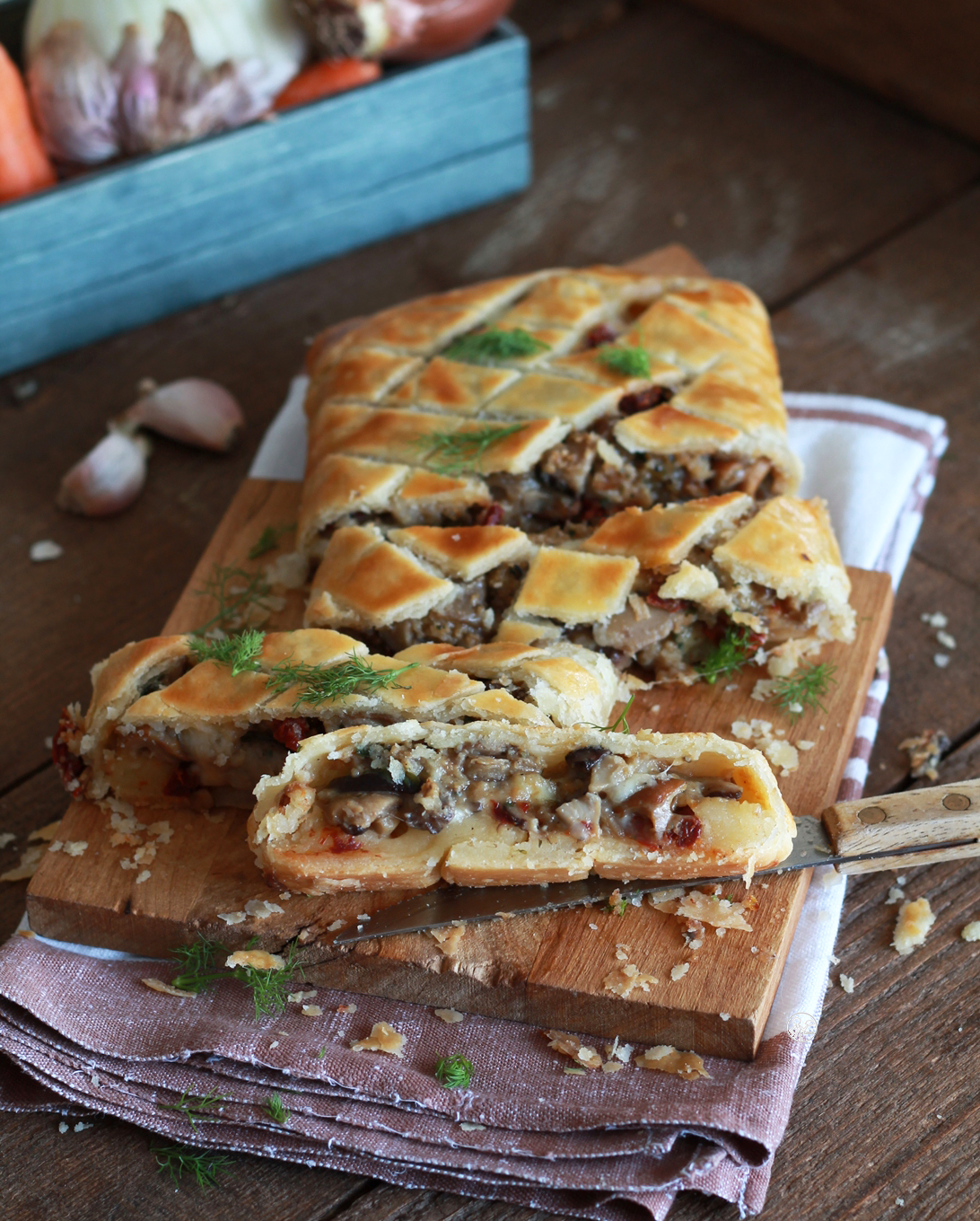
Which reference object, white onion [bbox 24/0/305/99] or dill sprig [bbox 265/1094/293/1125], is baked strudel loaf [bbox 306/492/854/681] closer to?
dill sprig [bbox 265/1094/293/1125]

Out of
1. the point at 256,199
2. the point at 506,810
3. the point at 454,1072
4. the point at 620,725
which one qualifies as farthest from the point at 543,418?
the point at 256,199

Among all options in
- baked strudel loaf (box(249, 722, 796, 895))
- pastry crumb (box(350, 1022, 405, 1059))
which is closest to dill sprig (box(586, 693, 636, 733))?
baked strudel loaf (box(249, 722, 796, 895))

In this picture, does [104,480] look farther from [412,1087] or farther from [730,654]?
[412,1087]

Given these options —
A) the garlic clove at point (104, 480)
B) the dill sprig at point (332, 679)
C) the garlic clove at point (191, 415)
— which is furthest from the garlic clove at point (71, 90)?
the dill sprig at point (332, 679)

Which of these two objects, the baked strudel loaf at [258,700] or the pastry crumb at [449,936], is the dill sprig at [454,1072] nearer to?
the pastry crumb at [449,936]

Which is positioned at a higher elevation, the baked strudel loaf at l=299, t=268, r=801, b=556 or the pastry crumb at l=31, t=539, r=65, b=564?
the baked strudel loaf at l=299, t=268, r=801, b=556

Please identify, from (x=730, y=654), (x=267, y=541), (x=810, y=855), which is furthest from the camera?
(x=267, y=541)
